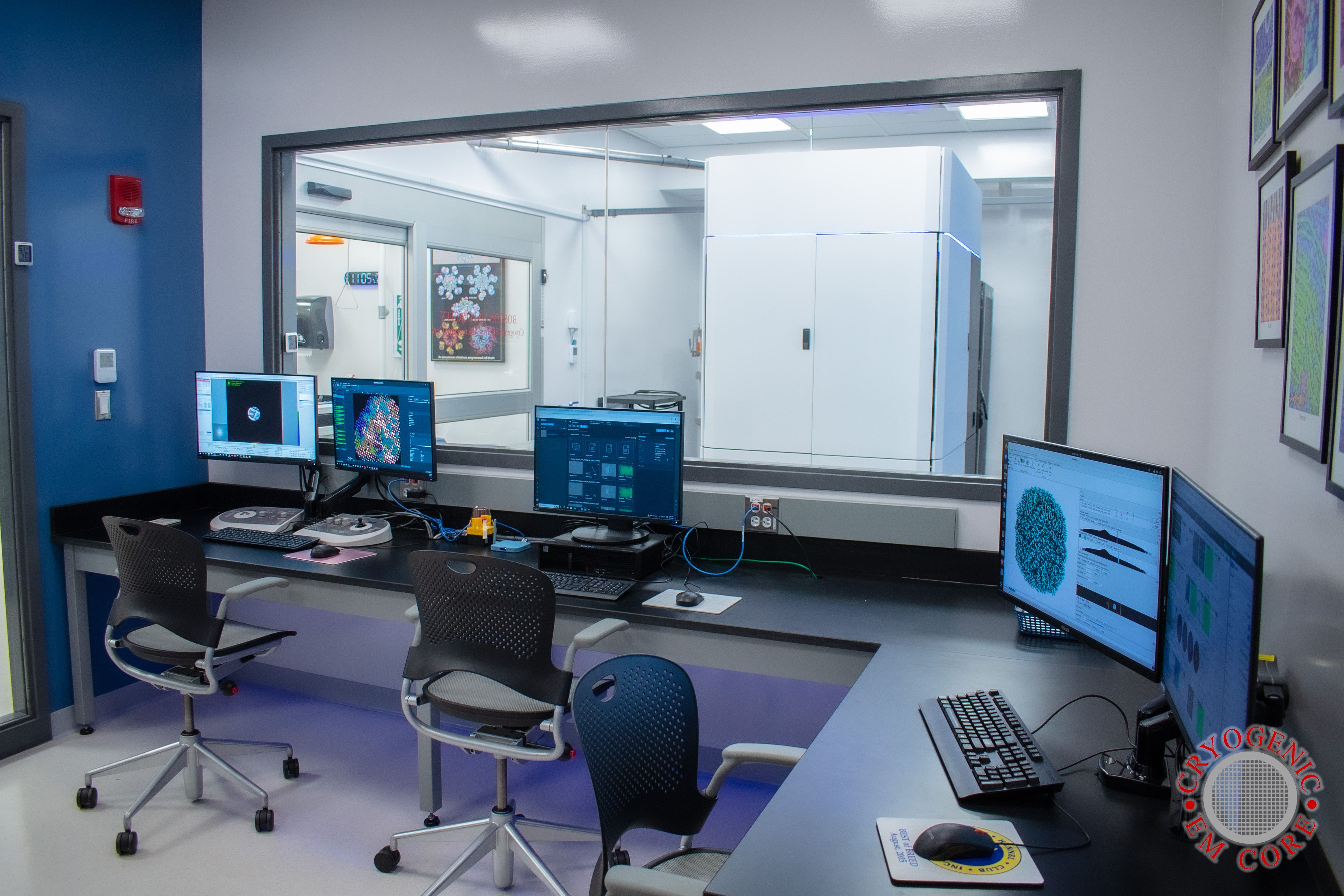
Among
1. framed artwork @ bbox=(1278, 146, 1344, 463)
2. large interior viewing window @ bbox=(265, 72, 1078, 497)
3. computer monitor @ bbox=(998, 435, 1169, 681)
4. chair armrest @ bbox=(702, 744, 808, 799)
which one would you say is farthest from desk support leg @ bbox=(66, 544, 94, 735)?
framed artwork @ bbox=(1278, 146, 1344, 463)

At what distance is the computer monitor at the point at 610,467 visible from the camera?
269cm

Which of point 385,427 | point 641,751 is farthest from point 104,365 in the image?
point 641,751

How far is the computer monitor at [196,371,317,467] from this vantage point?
3355 mm

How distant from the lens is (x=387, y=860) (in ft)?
7.99

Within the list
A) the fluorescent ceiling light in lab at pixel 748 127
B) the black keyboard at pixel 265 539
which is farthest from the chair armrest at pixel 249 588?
the fluorescent ceiling light in lab at pixel 748 127

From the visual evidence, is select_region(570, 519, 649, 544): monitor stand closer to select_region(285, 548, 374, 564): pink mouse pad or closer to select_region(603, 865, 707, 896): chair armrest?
select_region(285, 548, 374, 564): pink mouse pad

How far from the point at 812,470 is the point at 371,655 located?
1.94 m

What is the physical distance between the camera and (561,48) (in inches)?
121

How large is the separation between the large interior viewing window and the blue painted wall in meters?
0.40

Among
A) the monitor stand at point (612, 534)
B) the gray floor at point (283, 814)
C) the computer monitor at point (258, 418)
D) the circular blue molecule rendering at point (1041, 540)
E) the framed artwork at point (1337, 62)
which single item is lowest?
the gray floor at point (283, 814)

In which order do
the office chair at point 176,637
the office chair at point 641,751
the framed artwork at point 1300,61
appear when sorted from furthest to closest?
the office chair at point 176,637
the office chair at point 641,751
the framed artwork at point 1300,61

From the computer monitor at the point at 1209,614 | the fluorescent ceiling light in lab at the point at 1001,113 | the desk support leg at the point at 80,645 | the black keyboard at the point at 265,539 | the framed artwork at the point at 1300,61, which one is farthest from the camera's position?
the fluorescent ceiling light in lab at the point at 1001,113

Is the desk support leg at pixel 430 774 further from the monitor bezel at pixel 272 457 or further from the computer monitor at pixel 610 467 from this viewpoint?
the monitor bezel at pixel 272 457

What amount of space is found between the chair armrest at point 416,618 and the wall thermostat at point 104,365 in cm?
177
